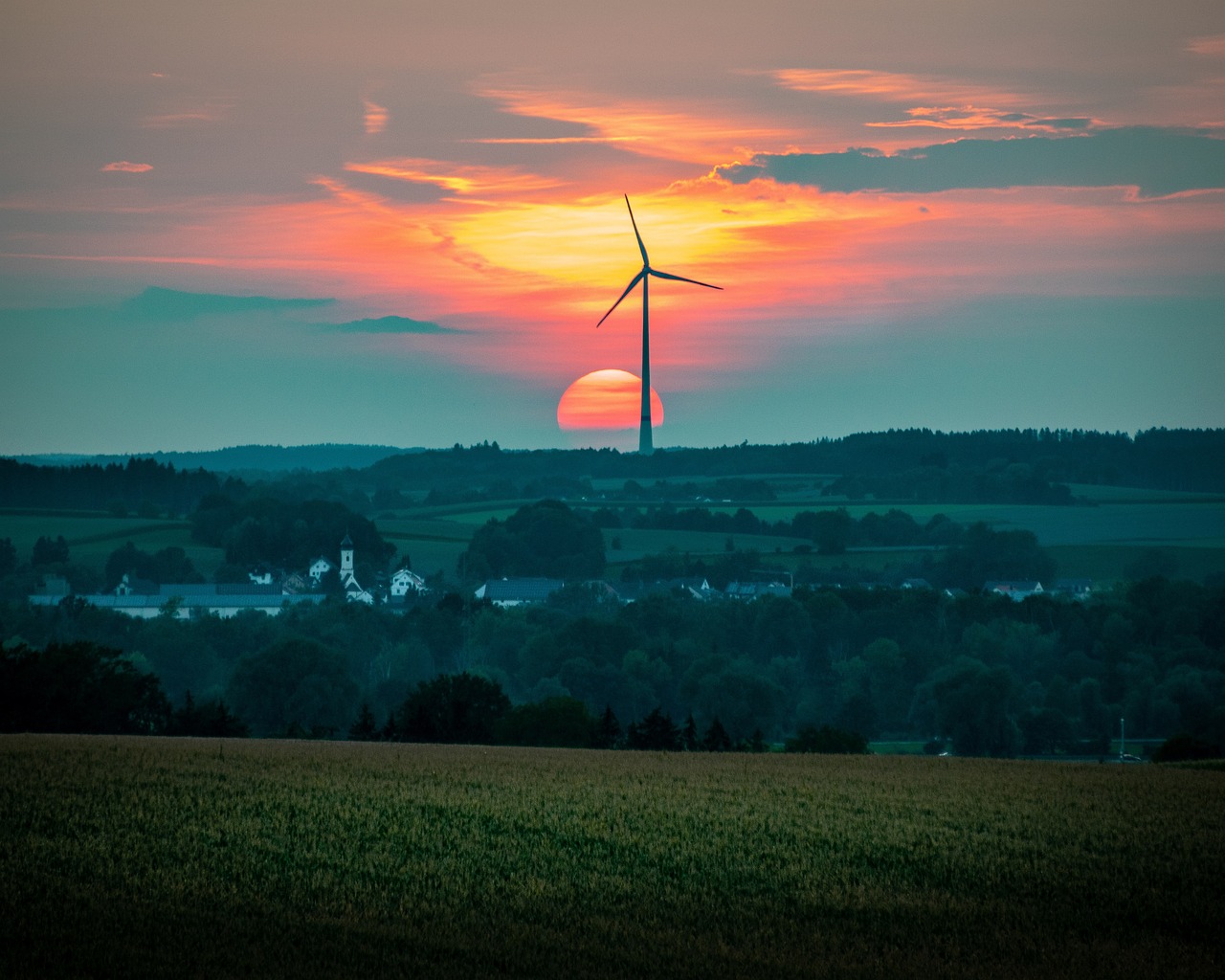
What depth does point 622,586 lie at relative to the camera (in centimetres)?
19075

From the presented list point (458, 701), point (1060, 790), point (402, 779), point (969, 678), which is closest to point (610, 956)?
point (402, 779)

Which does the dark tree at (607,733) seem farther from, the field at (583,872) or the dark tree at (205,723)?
the field at (583,872)

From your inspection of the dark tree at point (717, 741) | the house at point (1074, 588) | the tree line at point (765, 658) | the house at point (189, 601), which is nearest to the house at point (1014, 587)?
the house at point (1074, 588)

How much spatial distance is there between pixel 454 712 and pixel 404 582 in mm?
125667

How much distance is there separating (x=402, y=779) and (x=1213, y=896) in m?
17.9

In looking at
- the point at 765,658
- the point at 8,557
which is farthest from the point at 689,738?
the point at 8,557

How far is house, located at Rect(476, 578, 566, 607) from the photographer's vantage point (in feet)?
614

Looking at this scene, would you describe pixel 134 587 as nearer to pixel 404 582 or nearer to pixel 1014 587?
pixel 404 582

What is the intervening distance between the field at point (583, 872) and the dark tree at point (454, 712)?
90.8 ft

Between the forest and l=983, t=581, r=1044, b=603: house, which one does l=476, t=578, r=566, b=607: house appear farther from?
l=983, t=581, r=1044, b=603: house

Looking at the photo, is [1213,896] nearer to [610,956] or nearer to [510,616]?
[610,956]

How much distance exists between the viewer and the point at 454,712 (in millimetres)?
68125

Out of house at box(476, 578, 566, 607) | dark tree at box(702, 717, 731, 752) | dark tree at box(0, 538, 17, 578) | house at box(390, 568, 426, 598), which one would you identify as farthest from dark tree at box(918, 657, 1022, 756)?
dark tree at box(0, 538, 17, 578)

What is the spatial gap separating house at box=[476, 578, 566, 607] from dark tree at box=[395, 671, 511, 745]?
111355 mm
